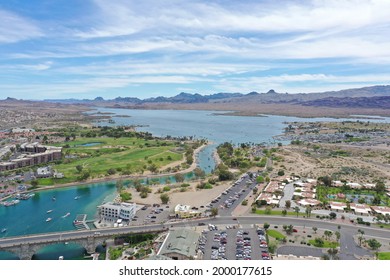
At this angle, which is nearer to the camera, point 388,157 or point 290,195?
point 290,195

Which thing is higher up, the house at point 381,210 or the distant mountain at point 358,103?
the distant mountain at point 358,103

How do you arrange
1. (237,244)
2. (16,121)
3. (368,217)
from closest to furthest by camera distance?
(237,244), (368,217), (16,121)

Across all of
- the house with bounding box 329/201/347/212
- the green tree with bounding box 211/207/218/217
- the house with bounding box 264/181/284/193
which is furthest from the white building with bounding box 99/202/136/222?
the house with bounding box 329/201/347/212

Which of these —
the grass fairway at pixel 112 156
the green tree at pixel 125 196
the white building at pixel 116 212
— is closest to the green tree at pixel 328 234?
the white building at pixel 116 212

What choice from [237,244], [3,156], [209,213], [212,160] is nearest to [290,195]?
[209,213]

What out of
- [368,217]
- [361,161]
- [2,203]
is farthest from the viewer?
[361,161]

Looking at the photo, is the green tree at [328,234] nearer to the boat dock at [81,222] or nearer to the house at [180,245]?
the house at [180,245]

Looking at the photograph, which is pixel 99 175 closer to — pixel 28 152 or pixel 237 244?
pixel 28 152
